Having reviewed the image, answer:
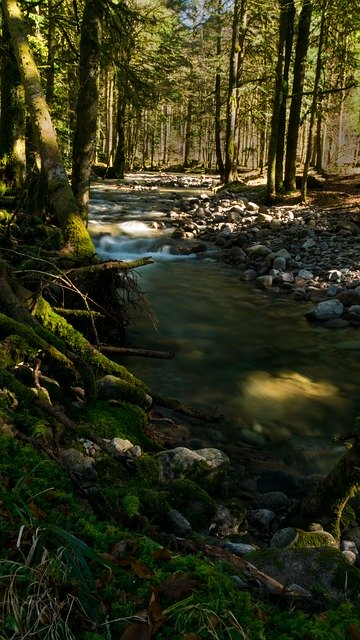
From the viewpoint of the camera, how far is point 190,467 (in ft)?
13.1

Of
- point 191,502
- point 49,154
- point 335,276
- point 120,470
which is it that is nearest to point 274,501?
point 191,502

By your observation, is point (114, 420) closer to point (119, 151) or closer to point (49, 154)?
point (49, 154)

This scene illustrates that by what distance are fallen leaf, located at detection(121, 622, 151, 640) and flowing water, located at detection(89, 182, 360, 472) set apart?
377 centimetres

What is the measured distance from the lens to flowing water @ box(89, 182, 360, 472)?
5863mm

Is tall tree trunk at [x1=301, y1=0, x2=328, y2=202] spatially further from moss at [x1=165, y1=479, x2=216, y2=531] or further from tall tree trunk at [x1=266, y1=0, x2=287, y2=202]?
moss at [x1=165, y1=479, x2=216, y2=531]

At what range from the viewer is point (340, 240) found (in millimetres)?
14938

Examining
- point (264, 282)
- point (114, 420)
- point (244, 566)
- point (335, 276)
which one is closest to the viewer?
point (244, 566)

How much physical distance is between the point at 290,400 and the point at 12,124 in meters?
9.15

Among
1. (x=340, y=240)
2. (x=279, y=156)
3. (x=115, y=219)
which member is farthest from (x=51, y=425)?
(x=279, y=156)

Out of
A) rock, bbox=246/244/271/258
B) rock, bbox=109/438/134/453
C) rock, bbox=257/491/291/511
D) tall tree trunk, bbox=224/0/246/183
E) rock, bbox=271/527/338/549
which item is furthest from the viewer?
tall tree trunk, bbox=224/0/246/183

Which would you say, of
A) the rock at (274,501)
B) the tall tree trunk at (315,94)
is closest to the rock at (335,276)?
the tall tree trunk at (315,94)

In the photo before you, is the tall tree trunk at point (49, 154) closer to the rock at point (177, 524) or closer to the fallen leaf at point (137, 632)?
the rock at point (177, 524)

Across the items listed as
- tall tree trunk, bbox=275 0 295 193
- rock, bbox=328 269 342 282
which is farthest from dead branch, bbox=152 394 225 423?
tall tree trunk, bbox=275 0 295 193

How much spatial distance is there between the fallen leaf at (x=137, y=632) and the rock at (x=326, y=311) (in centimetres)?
918
